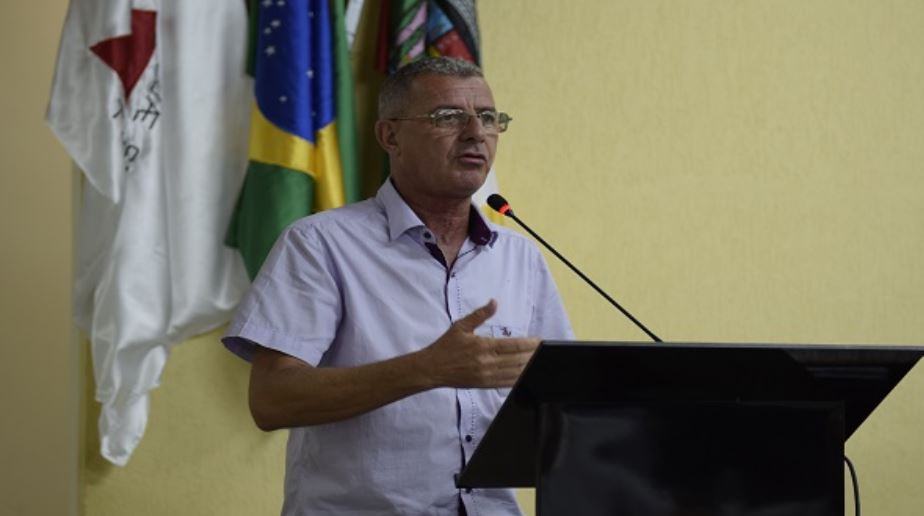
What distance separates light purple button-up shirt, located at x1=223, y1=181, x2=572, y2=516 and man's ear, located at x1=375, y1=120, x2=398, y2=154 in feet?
0.35

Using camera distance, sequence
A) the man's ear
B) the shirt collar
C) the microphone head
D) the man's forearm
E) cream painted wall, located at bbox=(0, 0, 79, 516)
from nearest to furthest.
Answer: the man's forearm
the microphone head
the shirt collar
the man's ear
cream painted wall, located at bbox=(0, 0, 79, 516)

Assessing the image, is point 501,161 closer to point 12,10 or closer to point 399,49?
point 399,49

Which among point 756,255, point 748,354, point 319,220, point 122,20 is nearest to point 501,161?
point 756,255

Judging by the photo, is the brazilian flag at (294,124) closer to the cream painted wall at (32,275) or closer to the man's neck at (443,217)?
the man's neck at (443,217)

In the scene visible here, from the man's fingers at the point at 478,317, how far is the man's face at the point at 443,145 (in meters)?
0.57

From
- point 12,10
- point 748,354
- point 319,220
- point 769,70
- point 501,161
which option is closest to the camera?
A: point 748,354

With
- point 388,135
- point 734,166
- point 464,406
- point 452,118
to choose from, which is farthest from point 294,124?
point 734,166

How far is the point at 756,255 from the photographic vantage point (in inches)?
143

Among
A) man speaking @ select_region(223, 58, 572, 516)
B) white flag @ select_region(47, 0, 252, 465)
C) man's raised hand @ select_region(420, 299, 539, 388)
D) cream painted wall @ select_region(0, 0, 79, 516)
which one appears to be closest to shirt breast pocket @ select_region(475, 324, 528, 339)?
man speaking @ select_region(223, 58, 572, 516)

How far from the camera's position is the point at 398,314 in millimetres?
2176

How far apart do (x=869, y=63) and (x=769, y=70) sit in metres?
0.32

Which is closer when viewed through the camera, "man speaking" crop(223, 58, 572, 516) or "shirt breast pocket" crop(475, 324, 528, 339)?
"man speaking" crop(223, 58, 572, 516)

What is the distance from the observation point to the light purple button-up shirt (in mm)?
2086

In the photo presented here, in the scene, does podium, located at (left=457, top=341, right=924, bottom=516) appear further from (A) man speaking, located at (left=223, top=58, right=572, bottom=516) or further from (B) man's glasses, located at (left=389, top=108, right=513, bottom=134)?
(B) man's glasses, located at (left=389, top=108, right=513, bottom=134)
